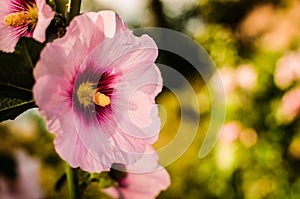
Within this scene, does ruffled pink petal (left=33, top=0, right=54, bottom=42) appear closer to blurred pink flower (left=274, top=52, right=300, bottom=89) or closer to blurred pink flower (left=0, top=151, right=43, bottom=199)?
blurred pink flower (left=0, top=151, right=43, bottom=199)

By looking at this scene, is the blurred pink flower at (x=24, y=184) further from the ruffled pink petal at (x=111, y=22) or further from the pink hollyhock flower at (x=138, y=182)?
the ruffled pink petal at (x=111, y=22)

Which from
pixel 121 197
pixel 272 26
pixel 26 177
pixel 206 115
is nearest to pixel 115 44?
pixel 121 197

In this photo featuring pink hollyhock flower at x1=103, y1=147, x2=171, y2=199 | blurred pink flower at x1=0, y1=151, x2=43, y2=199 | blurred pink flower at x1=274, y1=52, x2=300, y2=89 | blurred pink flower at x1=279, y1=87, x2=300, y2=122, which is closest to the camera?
pink hollyhock flower at x1=103, y1=147, x2=171, y2=199

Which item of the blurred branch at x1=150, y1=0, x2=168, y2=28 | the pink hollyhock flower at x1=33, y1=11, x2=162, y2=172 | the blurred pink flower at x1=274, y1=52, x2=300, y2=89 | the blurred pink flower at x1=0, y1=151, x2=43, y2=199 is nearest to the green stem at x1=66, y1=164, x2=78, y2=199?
the pink hollyhock flower at x1=33, y1=11, x2=162, y2=172

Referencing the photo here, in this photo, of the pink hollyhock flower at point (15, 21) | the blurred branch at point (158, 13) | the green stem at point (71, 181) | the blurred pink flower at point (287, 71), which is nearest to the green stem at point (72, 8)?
the pink hollyhock flower at point (15, 21)

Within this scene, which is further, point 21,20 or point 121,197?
point 121,197

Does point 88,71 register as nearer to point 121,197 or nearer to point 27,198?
point 121,197

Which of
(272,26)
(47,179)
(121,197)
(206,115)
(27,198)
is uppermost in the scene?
(121,197)
